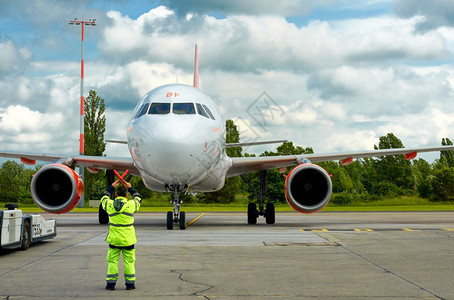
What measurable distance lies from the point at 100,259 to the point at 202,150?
17.9 ft

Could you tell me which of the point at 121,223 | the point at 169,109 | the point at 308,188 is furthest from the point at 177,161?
the point at 121,223

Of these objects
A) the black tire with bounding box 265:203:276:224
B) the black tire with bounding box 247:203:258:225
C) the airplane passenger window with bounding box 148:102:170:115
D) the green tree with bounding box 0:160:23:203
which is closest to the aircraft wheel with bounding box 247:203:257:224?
the black tire with bounding box 247:203:258:225

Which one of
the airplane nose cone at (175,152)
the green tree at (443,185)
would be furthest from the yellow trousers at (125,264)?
the green tree at (443,185)

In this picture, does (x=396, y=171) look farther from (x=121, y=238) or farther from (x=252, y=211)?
(x=121, y=238)

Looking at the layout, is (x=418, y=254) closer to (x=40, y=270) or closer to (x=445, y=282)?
(x=445, y=282)

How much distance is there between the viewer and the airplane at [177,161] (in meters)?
14.4

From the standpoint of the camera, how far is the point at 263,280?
7.63 metres

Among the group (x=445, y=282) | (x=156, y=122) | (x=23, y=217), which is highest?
(x=156, y=122)

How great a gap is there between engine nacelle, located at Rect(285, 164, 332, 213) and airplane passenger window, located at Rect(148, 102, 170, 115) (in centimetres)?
449

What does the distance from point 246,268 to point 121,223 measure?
2.27m

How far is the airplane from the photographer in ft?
47.2

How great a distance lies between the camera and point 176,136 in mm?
14070

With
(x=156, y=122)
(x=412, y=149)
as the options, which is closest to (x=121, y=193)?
(x=156, y=122)

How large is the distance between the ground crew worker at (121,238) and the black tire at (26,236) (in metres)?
4.45
